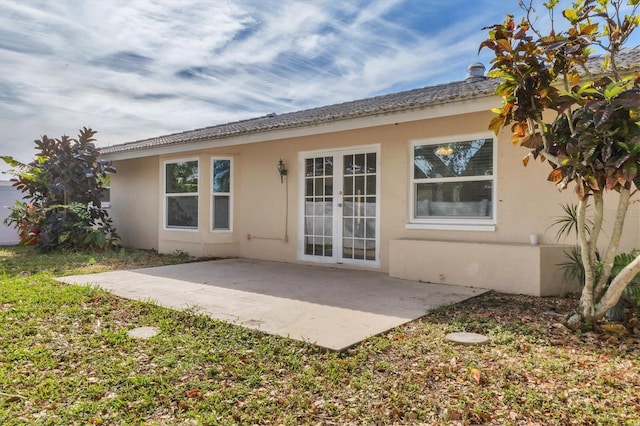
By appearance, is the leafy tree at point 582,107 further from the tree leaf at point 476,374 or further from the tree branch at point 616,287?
the tree leaf at point 476,374

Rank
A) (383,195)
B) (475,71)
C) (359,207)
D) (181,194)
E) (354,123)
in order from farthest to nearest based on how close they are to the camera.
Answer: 1. (181,194)
2. (475,71)
3. (359,207)
4. (383,195)
5. (354,123)

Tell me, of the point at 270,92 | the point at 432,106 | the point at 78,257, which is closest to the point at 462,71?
the point at 432,106

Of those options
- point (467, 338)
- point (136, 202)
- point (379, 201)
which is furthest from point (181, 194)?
point (467, 338)

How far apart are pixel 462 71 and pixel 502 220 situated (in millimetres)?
5654

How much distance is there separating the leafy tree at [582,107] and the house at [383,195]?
109 centimetres

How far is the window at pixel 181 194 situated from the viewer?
430 inches

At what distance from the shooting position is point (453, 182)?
23.9 ft

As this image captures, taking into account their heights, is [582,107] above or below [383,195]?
above

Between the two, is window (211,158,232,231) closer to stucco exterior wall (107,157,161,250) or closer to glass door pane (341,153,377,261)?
stucco exterior wall (107,157,161,250)

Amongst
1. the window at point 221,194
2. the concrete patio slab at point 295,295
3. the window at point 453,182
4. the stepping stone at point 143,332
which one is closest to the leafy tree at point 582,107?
the concrete patio slab at point 295,295

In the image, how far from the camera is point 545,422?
8.59 feet

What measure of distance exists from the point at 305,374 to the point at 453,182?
196 inches

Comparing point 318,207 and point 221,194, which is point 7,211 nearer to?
point 221,194

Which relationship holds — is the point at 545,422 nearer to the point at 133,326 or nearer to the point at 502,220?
the point at 133,326
